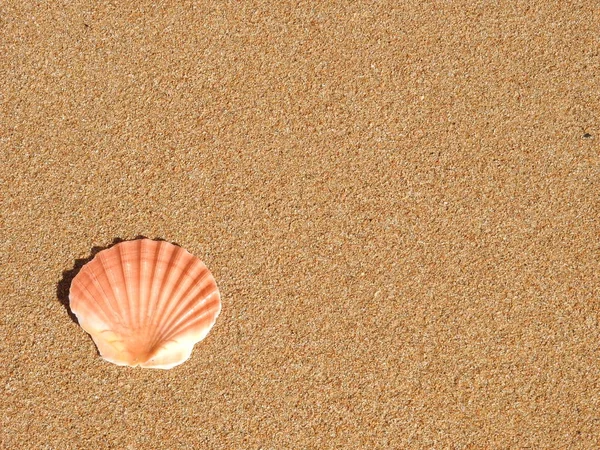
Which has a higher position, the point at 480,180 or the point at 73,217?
the point at 73,217

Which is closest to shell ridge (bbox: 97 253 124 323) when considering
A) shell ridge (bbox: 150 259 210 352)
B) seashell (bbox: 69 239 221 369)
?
seashell (bbox: 69 239 221 369)

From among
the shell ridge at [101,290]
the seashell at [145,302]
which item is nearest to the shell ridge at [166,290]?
the seashell at [145,302]

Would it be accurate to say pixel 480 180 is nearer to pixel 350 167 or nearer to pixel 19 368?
pixel 350 167

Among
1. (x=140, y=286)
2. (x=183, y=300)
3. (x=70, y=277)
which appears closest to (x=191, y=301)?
(x=183, y=300)

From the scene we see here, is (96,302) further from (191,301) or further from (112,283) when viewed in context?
(191,301)

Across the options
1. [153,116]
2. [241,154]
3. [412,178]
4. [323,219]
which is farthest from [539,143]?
[153,116]

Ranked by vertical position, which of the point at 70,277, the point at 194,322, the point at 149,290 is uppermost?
the point at 70,277
